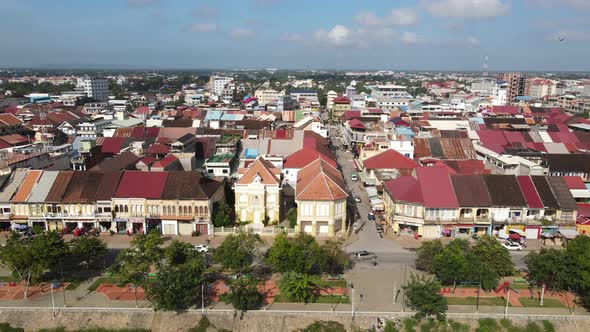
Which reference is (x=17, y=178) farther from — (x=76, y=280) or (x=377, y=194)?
(x=377, y=194)

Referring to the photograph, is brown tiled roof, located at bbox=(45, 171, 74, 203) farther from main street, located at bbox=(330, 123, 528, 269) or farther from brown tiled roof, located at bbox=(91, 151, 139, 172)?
main street, located at bbox=(330, 123, 528, 269)

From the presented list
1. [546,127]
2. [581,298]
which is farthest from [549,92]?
[581,298]

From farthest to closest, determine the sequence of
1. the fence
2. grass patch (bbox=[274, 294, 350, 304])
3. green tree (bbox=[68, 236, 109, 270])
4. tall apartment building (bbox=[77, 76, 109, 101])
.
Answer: tall apartment building (bbox=[77, 76, 109, 101]) < the fence < green tree (bbox=[68, 236, 109, 270]) < grass patch (bbox=[274, 294, 350, 304])

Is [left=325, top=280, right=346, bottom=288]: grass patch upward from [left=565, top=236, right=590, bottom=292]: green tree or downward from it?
downward

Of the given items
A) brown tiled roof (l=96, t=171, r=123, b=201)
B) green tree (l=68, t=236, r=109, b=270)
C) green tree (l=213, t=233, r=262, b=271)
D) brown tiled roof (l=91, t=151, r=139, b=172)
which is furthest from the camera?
brown tiled roof (l=91, t=151, r=139, b=172)

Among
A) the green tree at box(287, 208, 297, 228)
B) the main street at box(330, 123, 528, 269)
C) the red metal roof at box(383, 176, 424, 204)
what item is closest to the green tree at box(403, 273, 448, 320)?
the main street at box(330, 123, 528, 269)

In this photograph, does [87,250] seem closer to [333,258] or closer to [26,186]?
[26,186]

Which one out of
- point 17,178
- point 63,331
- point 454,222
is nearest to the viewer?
point 63,331
